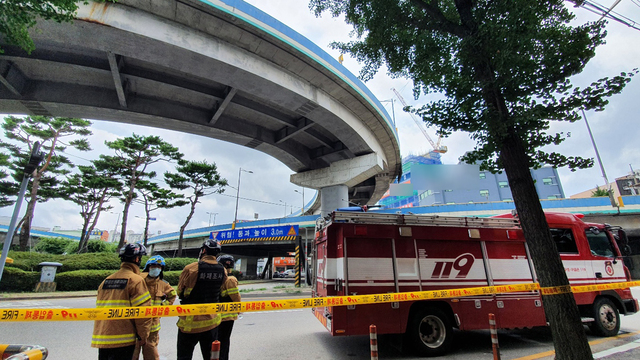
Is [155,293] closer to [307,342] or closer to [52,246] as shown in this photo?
[307,342]

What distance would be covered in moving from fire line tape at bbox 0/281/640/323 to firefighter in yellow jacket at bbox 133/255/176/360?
0.82 m

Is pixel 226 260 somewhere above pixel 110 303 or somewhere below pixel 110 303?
above

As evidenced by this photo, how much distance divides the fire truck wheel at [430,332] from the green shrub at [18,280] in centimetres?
1873

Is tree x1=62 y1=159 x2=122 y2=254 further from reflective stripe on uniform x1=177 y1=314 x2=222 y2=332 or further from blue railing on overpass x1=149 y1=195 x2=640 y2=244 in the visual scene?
reflective stripe on uniform x1=177 y1=314 x2=222 y2=332

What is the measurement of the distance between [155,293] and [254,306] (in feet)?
5.03

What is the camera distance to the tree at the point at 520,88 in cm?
412

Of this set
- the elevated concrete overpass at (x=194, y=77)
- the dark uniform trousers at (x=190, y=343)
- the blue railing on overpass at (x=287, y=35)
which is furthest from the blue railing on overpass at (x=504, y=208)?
the dark uniform trousers at (x=190, y=343)

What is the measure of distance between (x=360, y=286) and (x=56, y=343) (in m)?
6.24

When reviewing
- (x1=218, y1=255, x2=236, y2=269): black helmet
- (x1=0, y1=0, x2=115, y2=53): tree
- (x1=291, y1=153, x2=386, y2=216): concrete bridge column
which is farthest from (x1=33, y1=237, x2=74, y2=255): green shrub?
(x1=218, y1=255, x2=236, y2=269): black helmet

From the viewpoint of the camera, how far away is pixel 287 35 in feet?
37.4

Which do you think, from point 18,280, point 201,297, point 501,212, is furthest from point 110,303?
point 501,212

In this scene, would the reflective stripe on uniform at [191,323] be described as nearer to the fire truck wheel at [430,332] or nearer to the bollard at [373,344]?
the bollard at [373,344]

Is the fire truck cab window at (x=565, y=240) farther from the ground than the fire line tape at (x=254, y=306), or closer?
farther from the ground

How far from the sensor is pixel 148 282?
4.04m
